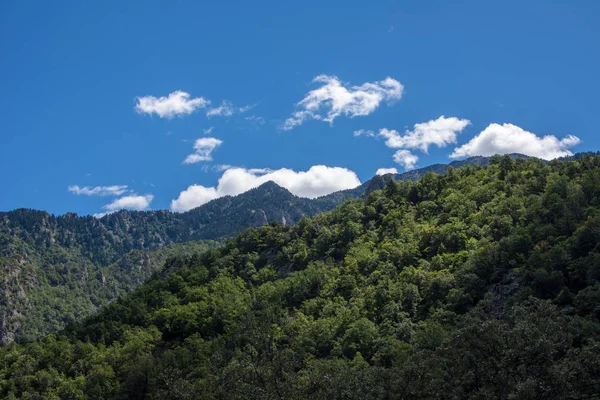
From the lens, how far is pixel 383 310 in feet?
356

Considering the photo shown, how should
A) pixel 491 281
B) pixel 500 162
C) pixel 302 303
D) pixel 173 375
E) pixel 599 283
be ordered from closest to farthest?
pixel 173 375
pixel 599 283
pixel 491 281
pixel 302 303
pixel 500 162

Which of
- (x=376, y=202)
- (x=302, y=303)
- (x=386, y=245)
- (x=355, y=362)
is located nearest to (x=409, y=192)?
(x=376, y=202)

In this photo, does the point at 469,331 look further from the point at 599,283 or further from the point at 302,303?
the point at 302,303

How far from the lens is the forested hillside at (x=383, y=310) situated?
45.9 m

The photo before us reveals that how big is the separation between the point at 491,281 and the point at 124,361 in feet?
260

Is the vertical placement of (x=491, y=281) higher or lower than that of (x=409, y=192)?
lower

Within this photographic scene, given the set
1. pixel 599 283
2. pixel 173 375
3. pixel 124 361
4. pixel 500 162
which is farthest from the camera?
pixel 500 162

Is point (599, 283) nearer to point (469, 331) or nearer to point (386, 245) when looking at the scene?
point (469, 331)

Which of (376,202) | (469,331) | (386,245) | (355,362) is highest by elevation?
(376,202)

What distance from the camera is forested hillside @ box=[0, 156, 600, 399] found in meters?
45.9

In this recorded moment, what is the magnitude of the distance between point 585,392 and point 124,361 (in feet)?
323

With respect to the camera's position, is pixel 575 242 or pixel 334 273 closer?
pixel 575 242

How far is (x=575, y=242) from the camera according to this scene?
91.3 metres

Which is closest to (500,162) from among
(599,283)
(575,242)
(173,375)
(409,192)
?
(409,192)
